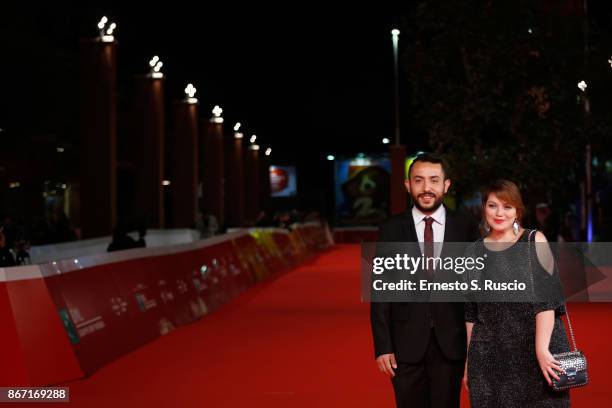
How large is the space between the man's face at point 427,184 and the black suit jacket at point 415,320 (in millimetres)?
112

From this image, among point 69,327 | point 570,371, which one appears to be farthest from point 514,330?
point 69,327

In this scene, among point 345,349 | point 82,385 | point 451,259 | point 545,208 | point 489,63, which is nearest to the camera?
point 451,259

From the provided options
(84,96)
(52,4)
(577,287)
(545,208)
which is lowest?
(577,287)

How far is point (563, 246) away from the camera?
22.8m

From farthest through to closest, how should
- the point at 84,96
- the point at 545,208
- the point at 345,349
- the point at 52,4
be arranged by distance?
the point at 84,96 < the point at 52,4 < the point at 545,208 < the point at 345,349

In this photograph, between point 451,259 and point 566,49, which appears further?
point 566,49

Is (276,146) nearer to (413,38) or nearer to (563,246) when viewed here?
(413,38)

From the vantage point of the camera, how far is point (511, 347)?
5859 mm

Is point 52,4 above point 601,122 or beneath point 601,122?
above

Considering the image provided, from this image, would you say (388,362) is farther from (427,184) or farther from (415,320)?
(427,184)

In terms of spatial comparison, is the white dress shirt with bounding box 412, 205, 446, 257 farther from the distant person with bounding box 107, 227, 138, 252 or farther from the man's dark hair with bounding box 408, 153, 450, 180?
the distant person with bounding box 107, 227, 138, 252

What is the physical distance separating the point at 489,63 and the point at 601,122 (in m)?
3.77

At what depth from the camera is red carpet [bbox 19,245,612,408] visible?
35.2 ft

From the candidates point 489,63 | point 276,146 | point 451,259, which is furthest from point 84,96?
point 276,146
